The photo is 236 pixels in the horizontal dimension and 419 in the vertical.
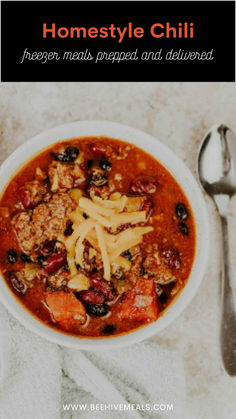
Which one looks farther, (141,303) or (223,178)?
(223,178)

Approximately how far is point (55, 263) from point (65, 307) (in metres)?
0.32

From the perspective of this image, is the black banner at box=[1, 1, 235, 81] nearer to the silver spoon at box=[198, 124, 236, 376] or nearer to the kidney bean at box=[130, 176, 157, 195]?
the silver spoon at box=[198, 124, 236, 376]

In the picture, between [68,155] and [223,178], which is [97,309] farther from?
[223,178]

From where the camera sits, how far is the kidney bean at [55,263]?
360cm

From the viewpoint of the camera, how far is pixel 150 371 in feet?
13.1

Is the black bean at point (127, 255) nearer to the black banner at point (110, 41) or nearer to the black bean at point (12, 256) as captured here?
the black bean at point (12, 256)

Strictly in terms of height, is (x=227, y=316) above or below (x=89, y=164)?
below

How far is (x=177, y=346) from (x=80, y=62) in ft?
7.75

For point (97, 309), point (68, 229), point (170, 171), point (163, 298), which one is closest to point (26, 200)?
point (68, 229)

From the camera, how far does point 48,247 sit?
3633 millimetres

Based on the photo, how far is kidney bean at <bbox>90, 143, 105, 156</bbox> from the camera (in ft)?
12.3

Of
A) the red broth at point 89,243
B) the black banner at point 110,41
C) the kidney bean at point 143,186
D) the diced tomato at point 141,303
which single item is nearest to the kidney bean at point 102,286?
the red broth at point 89,243

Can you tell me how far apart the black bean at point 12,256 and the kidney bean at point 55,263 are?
24 centimetres

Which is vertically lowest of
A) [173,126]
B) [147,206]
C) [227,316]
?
[227,316]
